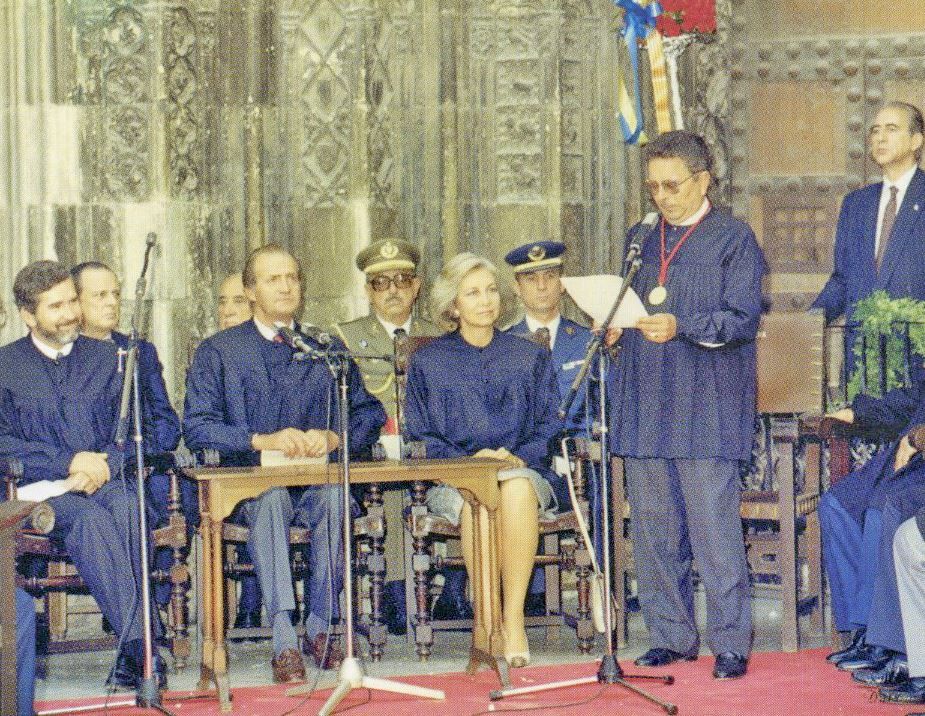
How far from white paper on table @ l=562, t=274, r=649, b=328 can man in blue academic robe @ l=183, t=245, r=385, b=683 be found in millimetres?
1220

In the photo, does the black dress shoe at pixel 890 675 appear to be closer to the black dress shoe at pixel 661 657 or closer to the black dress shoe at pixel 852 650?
the black dress shoe at pixel 852 650

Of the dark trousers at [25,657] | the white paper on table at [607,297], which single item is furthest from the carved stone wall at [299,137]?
the dark trousers at [25,657]

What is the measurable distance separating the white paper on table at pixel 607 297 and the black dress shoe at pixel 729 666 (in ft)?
4.29

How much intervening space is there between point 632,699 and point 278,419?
83.4 inches

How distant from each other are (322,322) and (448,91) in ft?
4.41

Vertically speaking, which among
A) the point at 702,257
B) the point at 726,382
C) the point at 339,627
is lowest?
the point at 339,627

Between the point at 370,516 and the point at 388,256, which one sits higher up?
the point at 388,256

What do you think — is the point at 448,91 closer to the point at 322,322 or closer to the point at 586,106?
the point at 586,106

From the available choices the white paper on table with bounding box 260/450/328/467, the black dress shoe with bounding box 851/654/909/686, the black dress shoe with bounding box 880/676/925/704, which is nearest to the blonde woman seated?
the white paper on table with bounding box 260/450/328/467

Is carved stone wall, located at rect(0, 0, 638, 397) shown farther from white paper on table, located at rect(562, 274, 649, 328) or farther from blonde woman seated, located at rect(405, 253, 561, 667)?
white paper on table, located at rect(562, 274, 649, 328)

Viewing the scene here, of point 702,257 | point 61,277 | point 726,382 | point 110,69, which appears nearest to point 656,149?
point 702,257

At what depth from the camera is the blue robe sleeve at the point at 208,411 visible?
25.7ft

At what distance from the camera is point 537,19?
963 centimetres

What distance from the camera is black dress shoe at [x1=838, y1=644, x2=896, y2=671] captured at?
705cm
